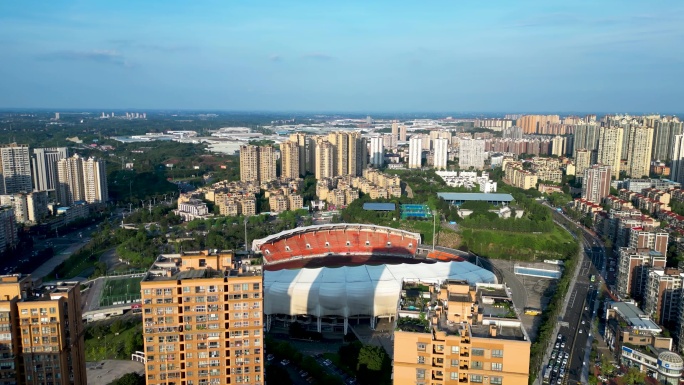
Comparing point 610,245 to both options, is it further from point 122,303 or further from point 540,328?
point 122,303

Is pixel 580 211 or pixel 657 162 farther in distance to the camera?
pixel 657 162

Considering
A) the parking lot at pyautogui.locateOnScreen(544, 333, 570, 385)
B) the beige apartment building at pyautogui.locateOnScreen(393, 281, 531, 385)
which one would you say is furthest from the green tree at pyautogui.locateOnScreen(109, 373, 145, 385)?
the parking lot at pyautogui.locateOnScreen(544, 333, 570, 385)

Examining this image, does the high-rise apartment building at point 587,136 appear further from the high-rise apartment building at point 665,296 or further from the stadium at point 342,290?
the stadium at point 342,290

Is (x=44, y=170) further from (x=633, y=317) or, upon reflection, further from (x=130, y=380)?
(x=633, y=317)

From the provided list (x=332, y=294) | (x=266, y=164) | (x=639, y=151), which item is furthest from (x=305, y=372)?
(x=639, y=151)

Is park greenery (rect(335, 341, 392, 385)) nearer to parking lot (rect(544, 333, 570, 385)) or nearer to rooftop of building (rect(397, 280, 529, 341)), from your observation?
rooftop of building (rect(397, 280, 529, 341))

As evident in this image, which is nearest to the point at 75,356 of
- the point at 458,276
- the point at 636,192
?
the point at 458,276

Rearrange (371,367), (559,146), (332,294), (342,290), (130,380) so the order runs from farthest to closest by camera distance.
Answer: (559,146), (342,290), (332,294), (371,367), (130,380)

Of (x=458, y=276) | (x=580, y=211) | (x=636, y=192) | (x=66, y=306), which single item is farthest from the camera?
(x=636, y=192)
